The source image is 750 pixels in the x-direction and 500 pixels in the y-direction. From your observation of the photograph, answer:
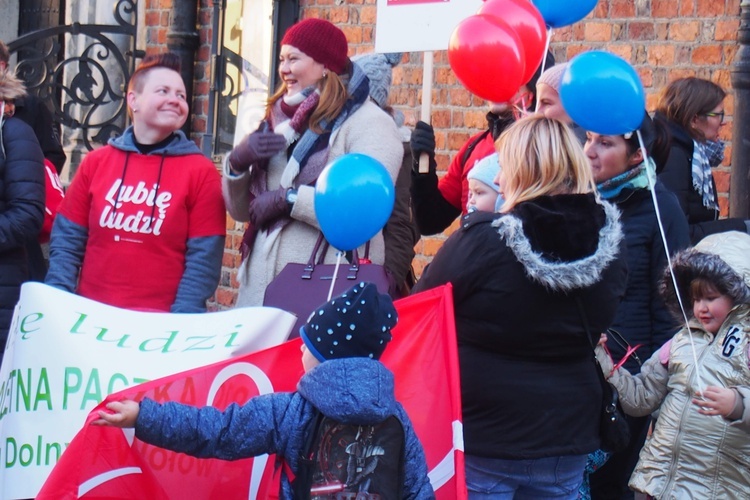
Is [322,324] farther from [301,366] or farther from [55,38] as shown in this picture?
[55,38]

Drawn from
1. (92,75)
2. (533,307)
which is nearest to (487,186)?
(533,307)

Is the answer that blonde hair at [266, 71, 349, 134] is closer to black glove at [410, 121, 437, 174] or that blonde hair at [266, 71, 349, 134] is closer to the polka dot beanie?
black glove at [410, 121, 437, 174]

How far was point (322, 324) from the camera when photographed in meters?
2.99

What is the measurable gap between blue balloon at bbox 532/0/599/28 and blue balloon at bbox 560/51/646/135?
1.79 feet

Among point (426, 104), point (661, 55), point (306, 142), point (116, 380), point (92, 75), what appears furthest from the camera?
point (92, 75)

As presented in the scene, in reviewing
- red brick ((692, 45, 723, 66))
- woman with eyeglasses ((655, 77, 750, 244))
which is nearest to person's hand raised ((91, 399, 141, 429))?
woman with eyeglasses ((655, 77, 750, 244))

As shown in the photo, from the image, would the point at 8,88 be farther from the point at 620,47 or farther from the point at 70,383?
the point at 620,47

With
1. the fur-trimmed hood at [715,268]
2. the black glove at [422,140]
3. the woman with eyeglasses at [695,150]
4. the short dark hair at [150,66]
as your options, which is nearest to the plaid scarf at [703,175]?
the woman with eyeglasses at [695,150]

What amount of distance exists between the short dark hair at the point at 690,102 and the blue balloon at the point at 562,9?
94cm

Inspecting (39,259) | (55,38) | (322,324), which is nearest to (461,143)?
(39,259)

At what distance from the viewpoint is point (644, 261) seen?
3941 mm

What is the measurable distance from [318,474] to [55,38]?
6.04m

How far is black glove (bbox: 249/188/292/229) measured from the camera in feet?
14.1

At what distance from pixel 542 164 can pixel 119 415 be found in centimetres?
129
